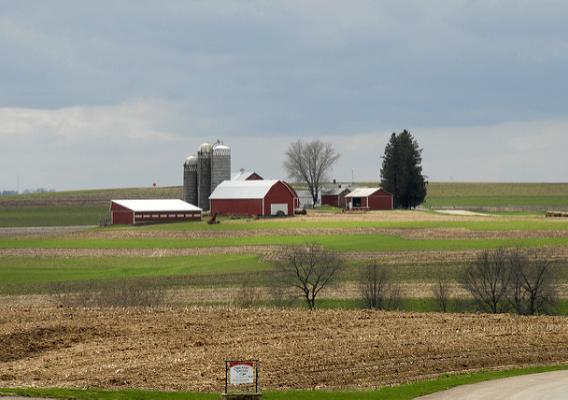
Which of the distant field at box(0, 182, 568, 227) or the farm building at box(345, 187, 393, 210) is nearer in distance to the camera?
the farm building at box(345, 187, 393, 210)

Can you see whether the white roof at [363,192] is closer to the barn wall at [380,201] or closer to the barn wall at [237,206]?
the barn wall at [380,201]

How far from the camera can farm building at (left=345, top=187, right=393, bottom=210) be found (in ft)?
452

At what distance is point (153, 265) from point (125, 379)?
164ft

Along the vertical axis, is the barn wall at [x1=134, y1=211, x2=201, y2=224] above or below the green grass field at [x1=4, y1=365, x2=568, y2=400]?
above

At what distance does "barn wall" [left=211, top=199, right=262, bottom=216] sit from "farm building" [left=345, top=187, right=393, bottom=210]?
64.3ft

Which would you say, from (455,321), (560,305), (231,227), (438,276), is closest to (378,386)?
(455,321)

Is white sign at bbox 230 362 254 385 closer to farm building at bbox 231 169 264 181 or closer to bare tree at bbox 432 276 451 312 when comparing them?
bare tree at bbox 432 276 451 312

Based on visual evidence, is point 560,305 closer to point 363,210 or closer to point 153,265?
point 153,265

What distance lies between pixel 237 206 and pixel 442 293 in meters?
65.6

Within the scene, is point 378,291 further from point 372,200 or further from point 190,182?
point 190,182

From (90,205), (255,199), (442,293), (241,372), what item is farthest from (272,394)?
(90,205)

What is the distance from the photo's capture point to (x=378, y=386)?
3078 cm

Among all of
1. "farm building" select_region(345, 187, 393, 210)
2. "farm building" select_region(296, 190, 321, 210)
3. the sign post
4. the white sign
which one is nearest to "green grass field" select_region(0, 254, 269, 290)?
the sign post

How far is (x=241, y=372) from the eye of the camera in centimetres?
2600
